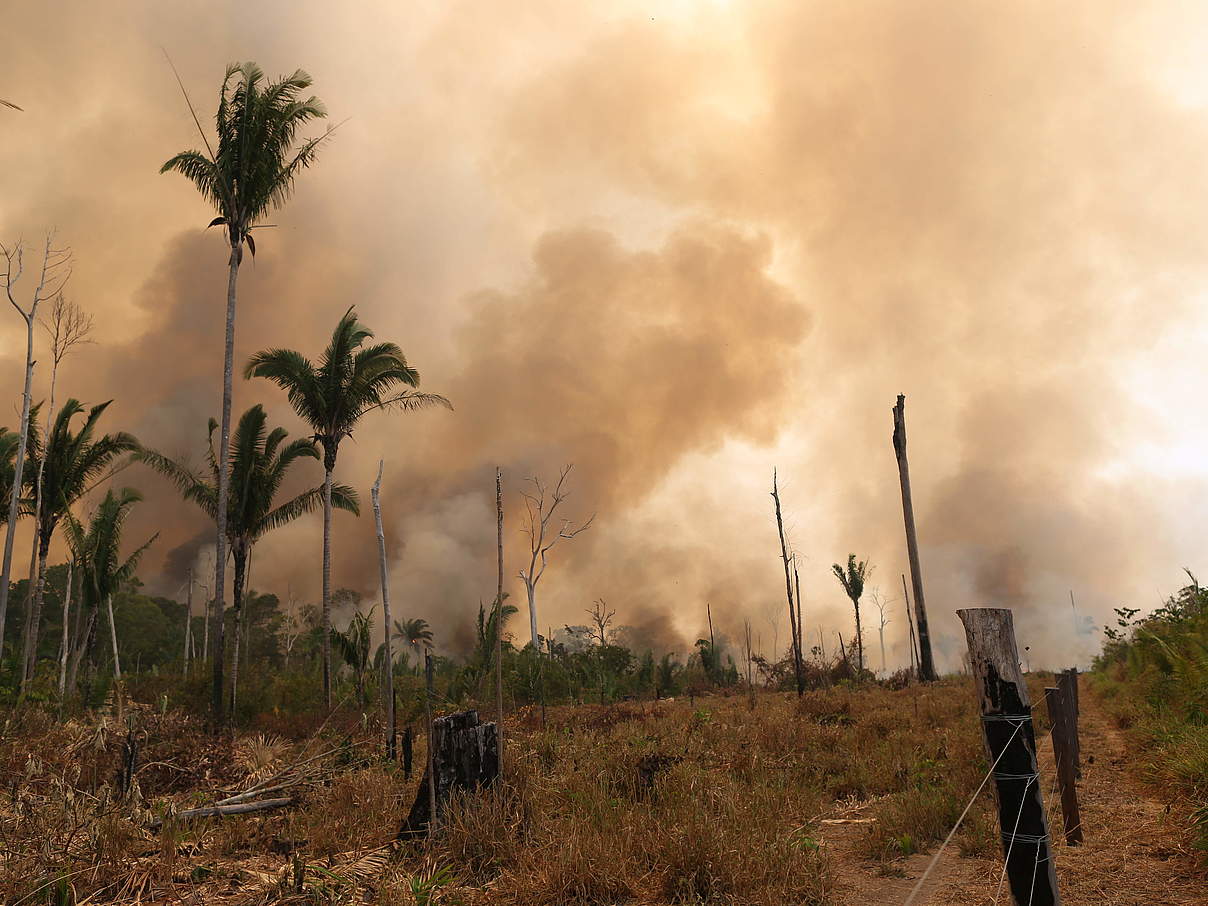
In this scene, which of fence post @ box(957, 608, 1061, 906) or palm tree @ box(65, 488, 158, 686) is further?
palm tree @ box(65, 488, 158, 686)

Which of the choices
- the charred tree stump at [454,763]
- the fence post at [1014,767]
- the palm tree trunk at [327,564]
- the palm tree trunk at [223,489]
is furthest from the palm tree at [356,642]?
the fence post at [1014,767]

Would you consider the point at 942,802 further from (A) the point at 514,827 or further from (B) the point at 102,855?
(B) the point at 102,855

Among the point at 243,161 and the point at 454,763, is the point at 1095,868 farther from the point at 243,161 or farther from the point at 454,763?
the point at 243,161

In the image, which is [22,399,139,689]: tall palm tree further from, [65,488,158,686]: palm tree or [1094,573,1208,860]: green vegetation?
[1094,573,1208,860]: green vegetation

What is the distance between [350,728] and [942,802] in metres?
12.1

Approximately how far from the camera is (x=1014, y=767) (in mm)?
3367

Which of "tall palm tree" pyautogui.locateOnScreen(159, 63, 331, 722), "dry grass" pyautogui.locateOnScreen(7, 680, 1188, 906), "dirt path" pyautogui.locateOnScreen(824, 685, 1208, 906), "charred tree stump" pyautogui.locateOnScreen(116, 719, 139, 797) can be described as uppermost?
"tall palm tree" pyautogui.locateOnScreen(159, 63, 331, 722)

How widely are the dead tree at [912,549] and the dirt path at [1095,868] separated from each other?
15.0m

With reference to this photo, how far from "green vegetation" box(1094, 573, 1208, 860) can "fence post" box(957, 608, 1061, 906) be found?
8.42 feet

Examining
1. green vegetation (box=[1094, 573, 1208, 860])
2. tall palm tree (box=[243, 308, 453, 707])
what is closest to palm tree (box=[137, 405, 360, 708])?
tall palm tree (box=[243, 308, 453, 707])

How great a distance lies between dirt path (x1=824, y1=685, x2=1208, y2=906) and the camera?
4.68 meters

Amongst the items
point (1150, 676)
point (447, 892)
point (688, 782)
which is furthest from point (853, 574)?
point (447, 892)

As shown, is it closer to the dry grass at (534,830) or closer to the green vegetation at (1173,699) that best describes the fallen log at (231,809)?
the dry grass at (534,830)

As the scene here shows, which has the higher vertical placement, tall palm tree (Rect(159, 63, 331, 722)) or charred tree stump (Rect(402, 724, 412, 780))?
tall palm tree (Rect(159, 63, 331, 722))
